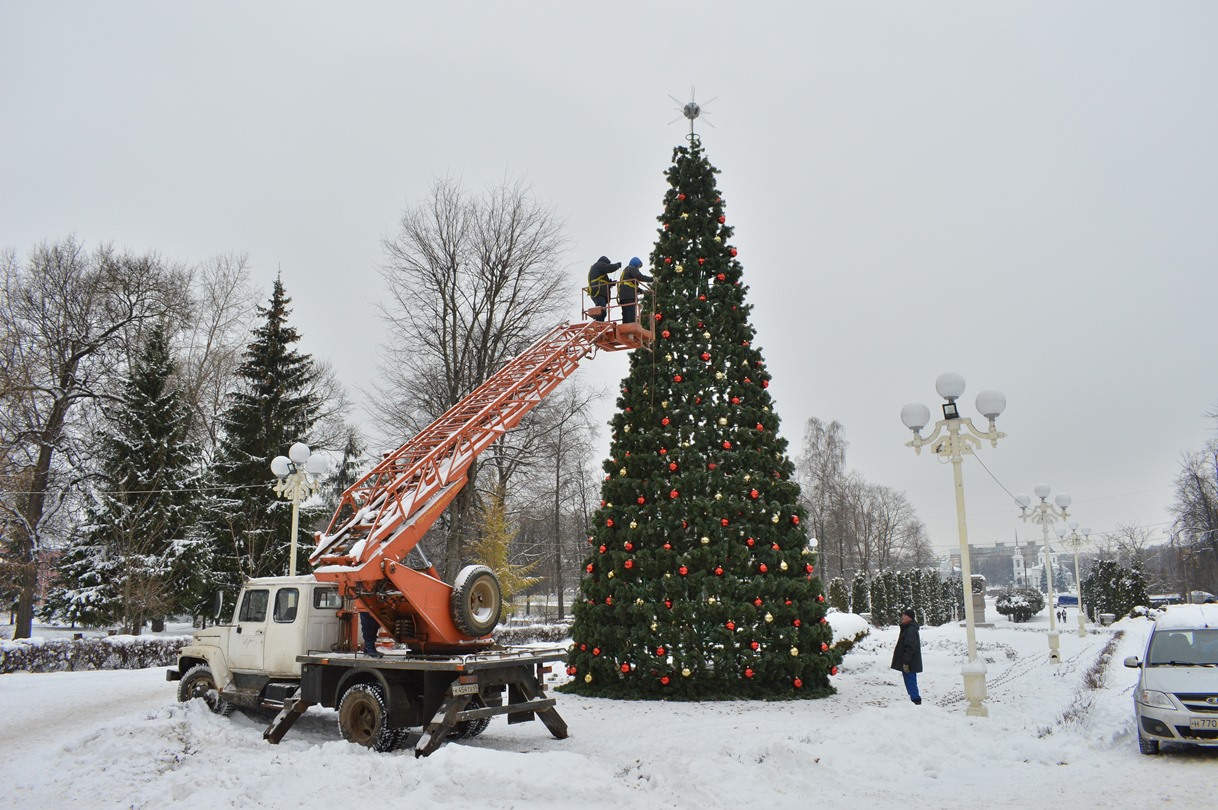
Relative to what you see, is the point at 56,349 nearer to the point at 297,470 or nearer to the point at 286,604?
the point at 297,470

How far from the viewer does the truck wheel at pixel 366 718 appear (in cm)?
955

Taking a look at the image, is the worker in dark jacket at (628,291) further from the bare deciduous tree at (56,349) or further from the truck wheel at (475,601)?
the bare deciduous tree at (56,349)

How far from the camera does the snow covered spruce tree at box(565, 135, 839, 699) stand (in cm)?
1410

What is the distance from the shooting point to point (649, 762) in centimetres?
845

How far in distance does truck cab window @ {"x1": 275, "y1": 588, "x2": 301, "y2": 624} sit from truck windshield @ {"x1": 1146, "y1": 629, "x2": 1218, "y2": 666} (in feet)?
37.8

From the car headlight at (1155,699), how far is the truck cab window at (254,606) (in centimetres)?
1171

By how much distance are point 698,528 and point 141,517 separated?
893 inches

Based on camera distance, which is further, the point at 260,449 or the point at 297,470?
the point at 260,449

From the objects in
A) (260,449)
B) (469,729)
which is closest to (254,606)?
(469,729)

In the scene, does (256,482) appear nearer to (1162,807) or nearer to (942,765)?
(942,765)

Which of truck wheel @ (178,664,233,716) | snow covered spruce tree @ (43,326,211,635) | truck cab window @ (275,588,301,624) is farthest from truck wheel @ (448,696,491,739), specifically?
snow covered spruce tree @ (43,326,211,635)

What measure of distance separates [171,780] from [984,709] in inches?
423

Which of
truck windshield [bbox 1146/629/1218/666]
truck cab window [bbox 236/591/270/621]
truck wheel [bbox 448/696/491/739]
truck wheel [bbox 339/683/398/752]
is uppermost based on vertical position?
truck cab window [bbox 236/591/270/621]

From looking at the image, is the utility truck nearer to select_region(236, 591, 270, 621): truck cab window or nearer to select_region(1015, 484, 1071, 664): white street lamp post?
select_region(236, 591, 270, 621): truck cab window
